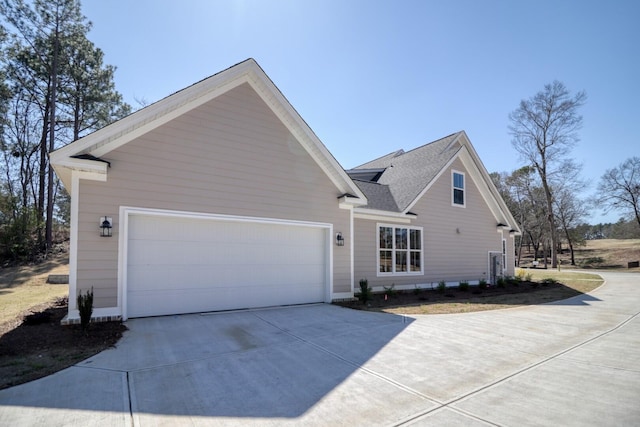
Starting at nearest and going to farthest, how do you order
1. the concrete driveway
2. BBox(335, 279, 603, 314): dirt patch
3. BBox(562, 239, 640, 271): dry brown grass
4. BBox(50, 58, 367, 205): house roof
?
1. the concrete driveway
2. BBox(50, 58, 367, 205): house roof
3. BBox(335, 279, 603, 314): dirt patch
4. BBox(562, 239, 640, 271): dry brown grass

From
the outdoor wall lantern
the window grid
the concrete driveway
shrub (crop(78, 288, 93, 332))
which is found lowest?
the concrete driveway

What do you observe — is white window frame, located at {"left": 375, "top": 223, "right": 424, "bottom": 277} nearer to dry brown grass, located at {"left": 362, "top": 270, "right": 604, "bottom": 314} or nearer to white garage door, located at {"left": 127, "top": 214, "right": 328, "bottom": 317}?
dry brown grass, located at {"left": 362, "top": 270, "right": 604, "bottom": 314}

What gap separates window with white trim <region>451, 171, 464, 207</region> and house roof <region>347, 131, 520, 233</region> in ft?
2.26

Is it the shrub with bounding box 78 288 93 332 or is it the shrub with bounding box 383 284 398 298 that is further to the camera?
the shrub with bounding box 383 284 398 298

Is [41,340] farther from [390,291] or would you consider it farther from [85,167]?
[390,291]

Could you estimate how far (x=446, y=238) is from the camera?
14.6 metres

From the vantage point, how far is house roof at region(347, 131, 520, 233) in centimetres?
1341

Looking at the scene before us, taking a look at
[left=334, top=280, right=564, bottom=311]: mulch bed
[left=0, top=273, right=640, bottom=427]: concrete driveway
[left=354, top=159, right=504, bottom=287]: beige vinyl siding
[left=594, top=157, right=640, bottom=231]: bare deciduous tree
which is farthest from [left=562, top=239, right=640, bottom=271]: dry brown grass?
[left=0, top=273, right=640, bottom=427]: concrete driveway

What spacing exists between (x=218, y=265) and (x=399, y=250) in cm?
754

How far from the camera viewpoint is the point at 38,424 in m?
3.02

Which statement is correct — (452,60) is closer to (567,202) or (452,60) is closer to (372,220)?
(372,220)

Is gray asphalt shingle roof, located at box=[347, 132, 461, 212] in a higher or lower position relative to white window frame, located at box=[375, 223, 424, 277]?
higher

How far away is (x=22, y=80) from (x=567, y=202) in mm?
51538

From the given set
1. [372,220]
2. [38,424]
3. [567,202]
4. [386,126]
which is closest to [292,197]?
[372,220]
